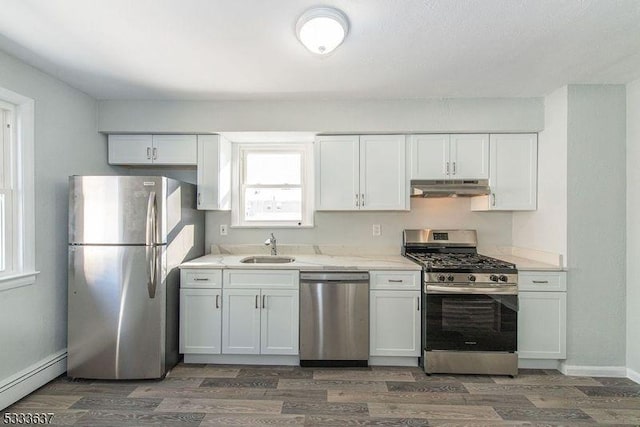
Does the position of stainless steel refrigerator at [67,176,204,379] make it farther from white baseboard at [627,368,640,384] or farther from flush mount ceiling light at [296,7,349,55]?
white baseboard at [627,368,640,384]

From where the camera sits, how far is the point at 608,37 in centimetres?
201

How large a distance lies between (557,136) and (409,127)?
4.04ft

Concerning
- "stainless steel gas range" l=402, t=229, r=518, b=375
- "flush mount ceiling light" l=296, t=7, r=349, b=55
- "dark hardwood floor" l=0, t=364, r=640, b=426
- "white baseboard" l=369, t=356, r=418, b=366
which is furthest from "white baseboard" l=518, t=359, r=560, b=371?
"flush mount ceiling light" l=296, t=7, r=349, b=55

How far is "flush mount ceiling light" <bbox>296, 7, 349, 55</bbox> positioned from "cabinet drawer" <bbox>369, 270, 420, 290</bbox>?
5.86ft

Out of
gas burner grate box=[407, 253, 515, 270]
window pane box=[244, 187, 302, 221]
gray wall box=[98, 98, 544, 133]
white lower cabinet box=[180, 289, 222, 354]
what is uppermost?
gray wall box=[98, 98, 544, 133]

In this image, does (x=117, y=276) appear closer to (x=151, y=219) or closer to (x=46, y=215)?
(x=151, y=219)

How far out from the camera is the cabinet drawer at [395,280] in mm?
2814

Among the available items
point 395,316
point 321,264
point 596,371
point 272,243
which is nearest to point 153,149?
point 272,243

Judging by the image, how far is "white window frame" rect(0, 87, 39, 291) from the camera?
238 cm

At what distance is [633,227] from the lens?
2.64 m

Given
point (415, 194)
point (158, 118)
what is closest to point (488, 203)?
point (415, 194)

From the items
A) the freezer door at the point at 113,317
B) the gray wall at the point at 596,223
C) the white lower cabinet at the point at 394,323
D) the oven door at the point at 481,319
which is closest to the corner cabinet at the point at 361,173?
the white lower cabinet at the point at 394,323

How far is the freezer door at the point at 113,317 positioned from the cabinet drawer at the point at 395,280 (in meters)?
1.76

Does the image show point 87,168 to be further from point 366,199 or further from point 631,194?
point 631,194
